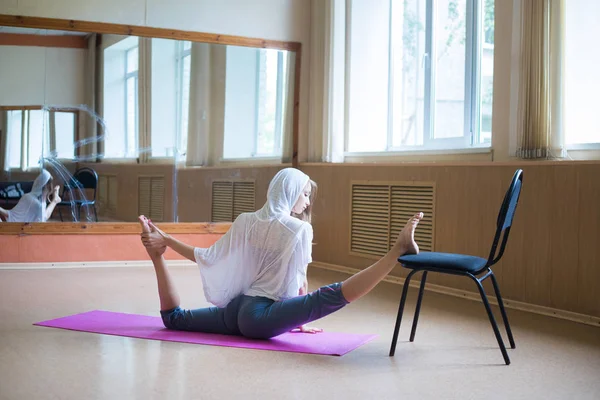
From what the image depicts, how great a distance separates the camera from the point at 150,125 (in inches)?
227

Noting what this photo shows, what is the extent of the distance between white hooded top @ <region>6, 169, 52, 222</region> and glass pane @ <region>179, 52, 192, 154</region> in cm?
106

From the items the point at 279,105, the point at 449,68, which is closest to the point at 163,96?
the point at 279,105

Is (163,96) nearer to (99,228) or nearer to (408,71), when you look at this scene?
(99,228)

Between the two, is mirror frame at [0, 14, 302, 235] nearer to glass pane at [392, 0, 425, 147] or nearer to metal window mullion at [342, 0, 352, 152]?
metal window mullion at [342, 0, 352, 152]

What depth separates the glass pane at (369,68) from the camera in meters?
5.95

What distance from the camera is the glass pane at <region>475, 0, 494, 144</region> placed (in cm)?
491

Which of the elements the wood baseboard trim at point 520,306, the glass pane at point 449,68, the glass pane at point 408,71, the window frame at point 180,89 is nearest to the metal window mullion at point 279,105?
the window frame at point 180,89

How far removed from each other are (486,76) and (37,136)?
10.9 ft

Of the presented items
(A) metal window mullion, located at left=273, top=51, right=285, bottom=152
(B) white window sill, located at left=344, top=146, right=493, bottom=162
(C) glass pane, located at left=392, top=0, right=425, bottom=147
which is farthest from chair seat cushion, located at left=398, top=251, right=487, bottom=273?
(A) metal window mullion, located at left=273, top=51, right=285, bottom=152

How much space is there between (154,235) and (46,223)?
2629 millimetres

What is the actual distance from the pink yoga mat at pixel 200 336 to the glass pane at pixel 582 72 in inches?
69.3

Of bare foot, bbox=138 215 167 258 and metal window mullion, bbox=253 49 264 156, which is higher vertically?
metal window mullion, bbox=253 49 264 156

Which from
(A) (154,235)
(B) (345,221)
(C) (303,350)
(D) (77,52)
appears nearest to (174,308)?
(A) (154,235)

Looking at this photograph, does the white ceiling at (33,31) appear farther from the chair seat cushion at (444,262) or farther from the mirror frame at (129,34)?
the chair seat cushion at (444,262)
